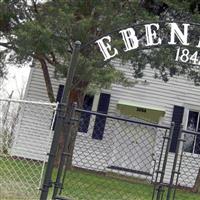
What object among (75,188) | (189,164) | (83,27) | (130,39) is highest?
(83,27)

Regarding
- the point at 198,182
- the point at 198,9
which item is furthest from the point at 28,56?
the point at 198,182

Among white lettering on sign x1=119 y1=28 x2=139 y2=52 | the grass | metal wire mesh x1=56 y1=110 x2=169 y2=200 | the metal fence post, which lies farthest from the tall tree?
the metal fence post

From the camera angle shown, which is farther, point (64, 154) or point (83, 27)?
point (83, 27)

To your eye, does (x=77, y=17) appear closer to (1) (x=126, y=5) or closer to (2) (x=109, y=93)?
(1) (x=126, y=5)

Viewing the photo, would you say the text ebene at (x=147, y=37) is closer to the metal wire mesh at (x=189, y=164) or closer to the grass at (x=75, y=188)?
the metal wire mesh at (x=189, y=164)

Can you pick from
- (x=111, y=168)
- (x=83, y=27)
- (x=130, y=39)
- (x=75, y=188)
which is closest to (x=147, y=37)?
(x=130, y=39)

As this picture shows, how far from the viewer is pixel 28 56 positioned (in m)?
13.6

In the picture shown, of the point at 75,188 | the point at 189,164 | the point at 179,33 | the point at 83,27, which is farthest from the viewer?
the point at 189,164

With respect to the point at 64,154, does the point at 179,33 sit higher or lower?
higher

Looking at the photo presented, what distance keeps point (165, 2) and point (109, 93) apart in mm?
5539

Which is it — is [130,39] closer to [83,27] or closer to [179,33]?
[179,33]

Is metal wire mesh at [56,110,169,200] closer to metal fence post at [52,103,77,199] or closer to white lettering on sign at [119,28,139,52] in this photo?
metal fence post at [52,103,77,199]

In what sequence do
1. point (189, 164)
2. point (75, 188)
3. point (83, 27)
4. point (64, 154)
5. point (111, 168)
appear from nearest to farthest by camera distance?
point (64, 154)
point (111, 168)
point (75, 188)
point (83, 27)
point (189, 164)

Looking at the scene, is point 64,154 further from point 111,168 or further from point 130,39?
point 111,168
